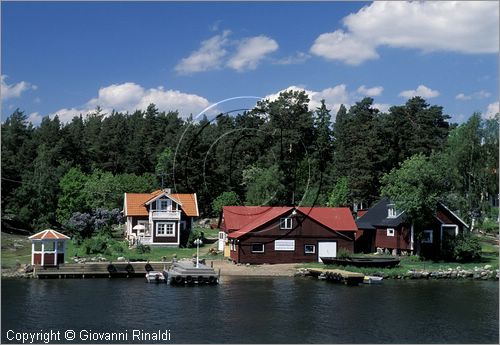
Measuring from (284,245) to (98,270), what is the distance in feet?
52.0

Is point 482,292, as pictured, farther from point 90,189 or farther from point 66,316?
point 90,189

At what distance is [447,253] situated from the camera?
185 ft

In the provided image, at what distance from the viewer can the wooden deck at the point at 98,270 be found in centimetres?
4778

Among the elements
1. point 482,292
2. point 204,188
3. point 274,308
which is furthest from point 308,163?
point 274,308

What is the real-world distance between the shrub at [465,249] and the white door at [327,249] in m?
10.3

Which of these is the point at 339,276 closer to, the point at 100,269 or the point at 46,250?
the point at 100,269

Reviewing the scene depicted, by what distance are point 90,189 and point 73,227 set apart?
601 inches

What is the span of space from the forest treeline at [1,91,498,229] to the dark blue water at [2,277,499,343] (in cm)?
1744

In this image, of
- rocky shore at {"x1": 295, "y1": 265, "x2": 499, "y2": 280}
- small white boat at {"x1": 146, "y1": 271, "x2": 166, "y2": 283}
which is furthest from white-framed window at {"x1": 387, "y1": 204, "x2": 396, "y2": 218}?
small white boat at {"x1": 146, "y1": 271, "x2": 166, "y2": 283}

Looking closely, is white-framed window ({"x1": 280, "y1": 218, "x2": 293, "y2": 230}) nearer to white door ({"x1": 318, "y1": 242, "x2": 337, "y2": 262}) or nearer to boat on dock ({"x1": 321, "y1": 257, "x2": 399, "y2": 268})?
white door ({"x1": 318, "y1": 242, "x2": 337, "y2": 262})

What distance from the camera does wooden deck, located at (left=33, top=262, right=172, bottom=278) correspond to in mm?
47781

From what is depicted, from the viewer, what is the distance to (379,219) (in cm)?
6272

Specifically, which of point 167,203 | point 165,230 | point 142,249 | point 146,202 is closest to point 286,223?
point 142,249

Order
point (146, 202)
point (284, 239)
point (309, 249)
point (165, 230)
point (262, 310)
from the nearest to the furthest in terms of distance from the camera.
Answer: point (262, 310) < point (284, 239) < point (309, 249) < point (165, 230) < point (146, 202)
